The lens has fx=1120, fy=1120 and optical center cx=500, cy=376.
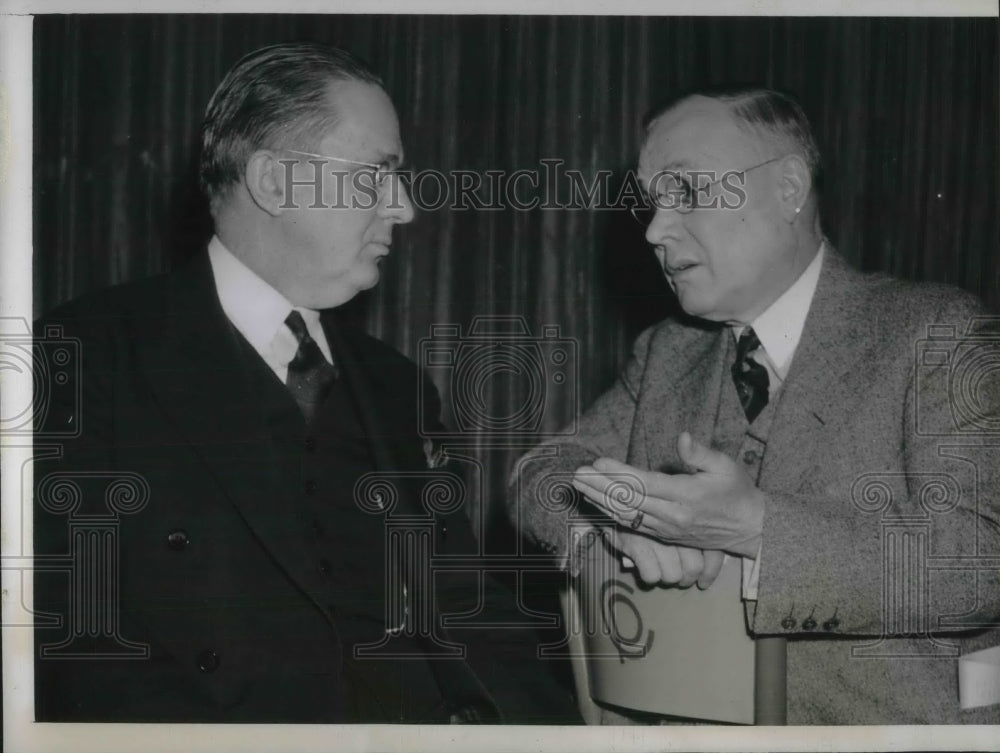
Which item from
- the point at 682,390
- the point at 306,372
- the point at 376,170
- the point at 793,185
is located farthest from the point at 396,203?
the point at 793,185

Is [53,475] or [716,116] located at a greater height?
[716,116]

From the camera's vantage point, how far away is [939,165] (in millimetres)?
2242

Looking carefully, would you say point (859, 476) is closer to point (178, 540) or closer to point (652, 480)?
point (652, 480)

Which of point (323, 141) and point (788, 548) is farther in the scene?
point (323, 141)

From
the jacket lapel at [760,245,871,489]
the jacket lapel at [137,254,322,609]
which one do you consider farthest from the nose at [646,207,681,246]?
the jacket lapel at [137,254,322,609]

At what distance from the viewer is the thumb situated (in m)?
2.00

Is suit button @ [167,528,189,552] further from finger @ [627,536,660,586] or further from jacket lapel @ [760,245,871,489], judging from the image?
jacket lapel @ [760,245,871,489]

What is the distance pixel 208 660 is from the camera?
2.18 m

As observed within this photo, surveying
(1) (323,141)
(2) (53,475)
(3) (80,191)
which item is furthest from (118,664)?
(1) (323,141)

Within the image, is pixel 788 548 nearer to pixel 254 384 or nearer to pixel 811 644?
pixel 811 644

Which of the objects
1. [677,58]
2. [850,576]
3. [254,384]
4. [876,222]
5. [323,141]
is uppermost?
[677,58]

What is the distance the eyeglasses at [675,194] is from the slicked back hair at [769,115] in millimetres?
55

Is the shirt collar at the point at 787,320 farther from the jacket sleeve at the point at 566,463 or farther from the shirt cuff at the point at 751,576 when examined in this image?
the shirt cuff at the point at 751,576

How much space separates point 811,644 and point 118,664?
4.38 feet
